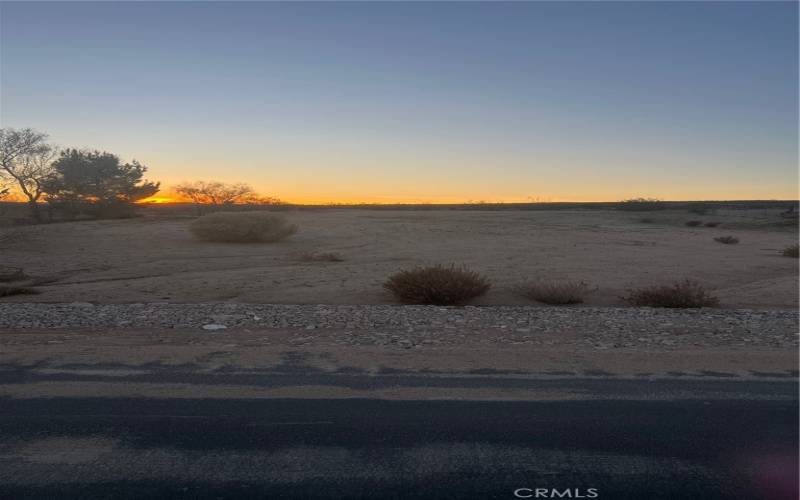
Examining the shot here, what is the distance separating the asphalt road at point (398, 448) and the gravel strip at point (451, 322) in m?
3.38

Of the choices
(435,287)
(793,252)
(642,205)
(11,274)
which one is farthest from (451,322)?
(642,205)

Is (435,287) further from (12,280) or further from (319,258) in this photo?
(12,280)

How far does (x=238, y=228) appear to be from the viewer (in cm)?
3092

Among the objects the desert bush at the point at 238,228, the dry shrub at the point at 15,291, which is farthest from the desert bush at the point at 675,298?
the desert bush at the point at 238,228

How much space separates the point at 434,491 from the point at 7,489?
2.71 metres

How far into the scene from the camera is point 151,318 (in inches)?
454

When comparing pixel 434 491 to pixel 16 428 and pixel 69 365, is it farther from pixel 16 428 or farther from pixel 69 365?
pixel 69 365

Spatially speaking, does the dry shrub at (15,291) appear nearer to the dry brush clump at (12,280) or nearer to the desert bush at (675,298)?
the dry brush clump at (12,280)

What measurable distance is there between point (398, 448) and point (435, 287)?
10.2m

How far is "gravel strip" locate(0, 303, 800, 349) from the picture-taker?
975 cm

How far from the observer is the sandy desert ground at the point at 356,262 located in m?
16.6

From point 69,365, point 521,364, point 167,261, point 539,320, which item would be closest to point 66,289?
point 167,261

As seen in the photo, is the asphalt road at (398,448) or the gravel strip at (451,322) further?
the gravel strip at (451,322)

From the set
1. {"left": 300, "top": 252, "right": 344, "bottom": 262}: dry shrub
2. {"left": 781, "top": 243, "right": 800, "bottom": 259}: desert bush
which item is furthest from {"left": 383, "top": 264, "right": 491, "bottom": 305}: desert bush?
{"left": 781, "top": 243, "right": 800, "bottom": 259}: desert bush
